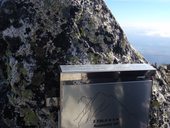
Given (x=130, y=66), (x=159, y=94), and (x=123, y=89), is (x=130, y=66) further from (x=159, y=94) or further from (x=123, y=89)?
(x=159, y=94)

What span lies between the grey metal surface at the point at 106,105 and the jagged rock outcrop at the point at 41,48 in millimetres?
388

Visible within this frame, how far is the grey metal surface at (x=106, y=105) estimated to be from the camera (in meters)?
3.54

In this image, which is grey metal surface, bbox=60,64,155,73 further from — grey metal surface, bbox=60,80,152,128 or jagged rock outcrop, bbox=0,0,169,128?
jagged rock outcrop, bbox=0,0,169,128

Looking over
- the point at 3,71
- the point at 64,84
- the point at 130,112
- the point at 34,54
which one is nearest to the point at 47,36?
the point at 34,54

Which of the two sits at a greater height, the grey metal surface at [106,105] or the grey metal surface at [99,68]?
the grey metal surface at [99,68]

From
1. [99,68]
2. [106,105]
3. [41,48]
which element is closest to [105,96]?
[106,105]

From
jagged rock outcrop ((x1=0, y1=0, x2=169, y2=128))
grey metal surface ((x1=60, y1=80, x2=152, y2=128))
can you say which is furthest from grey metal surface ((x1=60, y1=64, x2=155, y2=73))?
jagged rock outcrop ((x1=0, y1=0, x2=169, y2=128))

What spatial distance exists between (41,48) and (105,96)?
2.74 feet

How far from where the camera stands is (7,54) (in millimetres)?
4113

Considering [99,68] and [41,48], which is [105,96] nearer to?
[99,68]

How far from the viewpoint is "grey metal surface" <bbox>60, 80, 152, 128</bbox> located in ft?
11.6

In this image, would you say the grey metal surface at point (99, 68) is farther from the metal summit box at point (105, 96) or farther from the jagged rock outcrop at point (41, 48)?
the jagged rock outcrop at point (41, 48)

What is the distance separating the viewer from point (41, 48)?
405 cm

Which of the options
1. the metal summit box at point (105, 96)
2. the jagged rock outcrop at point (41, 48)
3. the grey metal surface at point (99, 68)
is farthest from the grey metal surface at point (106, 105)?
the jagged rock outcrop at point (41, 48)
